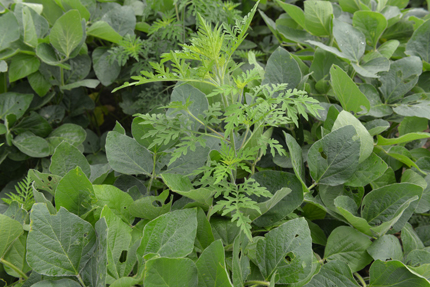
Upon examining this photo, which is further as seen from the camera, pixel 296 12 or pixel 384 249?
pixel 296 12

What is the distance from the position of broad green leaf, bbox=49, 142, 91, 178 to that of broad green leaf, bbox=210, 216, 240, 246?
35 centimetres

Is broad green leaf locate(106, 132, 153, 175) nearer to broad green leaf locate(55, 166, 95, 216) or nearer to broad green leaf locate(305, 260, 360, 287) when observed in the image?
broad green leaf locate(55, 166, 95, 216)

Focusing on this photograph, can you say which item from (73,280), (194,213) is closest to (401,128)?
(194,213)

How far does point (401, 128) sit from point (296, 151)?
465 mm

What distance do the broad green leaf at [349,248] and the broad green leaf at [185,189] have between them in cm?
31

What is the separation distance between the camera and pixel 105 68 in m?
1.34

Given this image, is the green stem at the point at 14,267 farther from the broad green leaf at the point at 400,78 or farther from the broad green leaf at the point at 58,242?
the broad green leaf at the point at 400,78

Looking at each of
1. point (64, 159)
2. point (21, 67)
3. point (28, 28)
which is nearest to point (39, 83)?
point (21, 67)

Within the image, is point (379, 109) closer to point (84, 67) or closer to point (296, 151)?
point (296, 151)

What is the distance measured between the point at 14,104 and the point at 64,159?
0.64 metres

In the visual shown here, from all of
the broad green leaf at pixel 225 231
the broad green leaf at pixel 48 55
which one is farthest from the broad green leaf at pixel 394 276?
the broad green leaf at pixel 48 55

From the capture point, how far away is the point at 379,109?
987 mm

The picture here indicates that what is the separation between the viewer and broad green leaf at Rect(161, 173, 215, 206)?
0.60 m

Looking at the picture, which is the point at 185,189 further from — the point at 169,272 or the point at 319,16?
the point at 319,16
